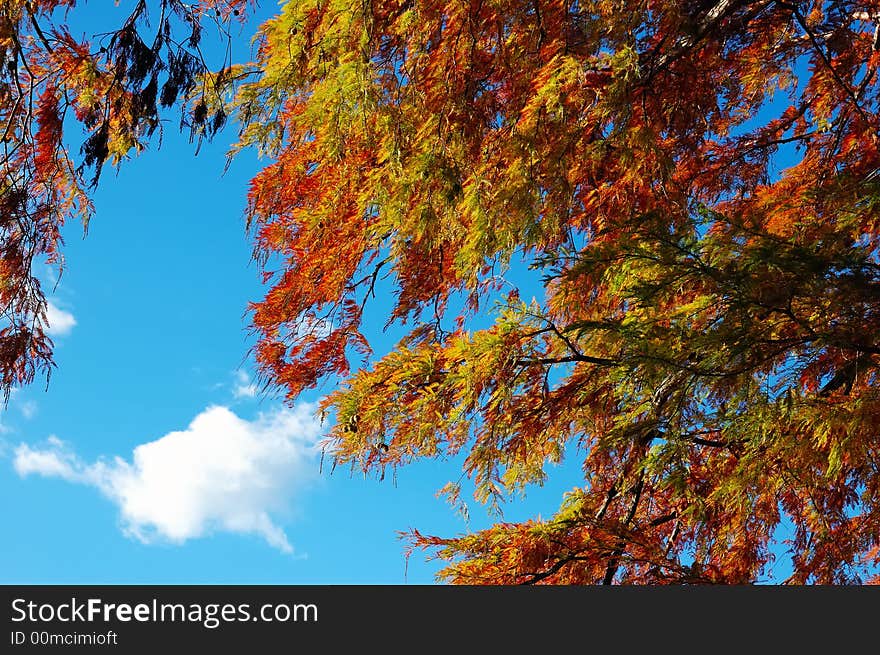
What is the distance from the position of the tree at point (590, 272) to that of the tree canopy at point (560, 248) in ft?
0.05

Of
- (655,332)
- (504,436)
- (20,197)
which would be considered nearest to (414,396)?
(504,436)

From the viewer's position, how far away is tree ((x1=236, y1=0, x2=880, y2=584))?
10.4 ft

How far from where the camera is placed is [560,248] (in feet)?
Answer: 11.0

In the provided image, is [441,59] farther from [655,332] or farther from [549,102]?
[655,332]

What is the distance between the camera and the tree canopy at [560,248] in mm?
3199

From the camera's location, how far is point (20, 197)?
4172mm

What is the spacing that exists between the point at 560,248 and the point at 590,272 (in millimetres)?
176

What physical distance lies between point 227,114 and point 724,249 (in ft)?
7.94

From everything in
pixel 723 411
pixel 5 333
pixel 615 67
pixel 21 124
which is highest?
pixel 21 124

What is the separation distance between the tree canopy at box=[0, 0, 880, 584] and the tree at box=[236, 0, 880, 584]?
0.01 m

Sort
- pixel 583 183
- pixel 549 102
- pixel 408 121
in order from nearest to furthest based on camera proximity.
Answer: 1. pixel 549 102
2. pixel 408 121
3. pixel 583 183

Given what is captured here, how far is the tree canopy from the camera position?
3199mm

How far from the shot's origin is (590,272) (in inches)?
134

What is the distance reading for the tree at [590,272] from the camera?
3184 millimetres
